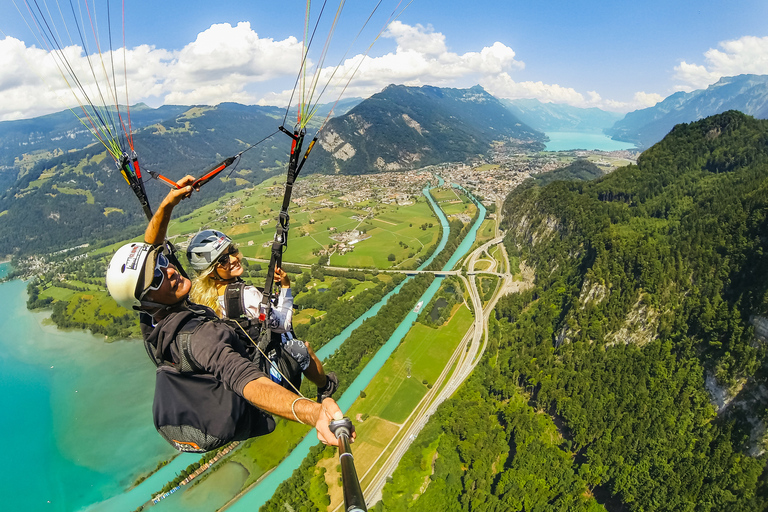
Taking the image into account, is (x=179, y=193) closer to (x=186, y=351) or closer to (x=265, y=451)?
(x=186, y=351)

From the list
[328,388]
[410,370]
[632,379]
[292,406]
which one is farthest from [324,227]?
[292,406]

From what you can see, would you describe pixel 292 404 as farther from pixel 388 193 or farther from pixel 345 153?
Answer: pixel 345 153

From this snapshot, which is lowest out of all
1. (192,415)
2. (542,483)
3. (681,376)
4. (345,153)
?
(542,483)

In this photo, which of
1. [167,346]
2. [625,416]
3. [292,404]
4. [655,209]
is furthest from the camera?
[655,209]

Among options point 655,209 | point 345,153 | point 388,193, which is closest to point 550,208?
point 655,209

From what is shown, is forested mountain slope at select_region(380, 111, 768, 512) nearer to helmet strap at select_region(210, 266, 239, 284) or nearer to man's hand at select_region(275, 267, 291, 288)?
man's hand at select_region(275, 267, 291, 288)

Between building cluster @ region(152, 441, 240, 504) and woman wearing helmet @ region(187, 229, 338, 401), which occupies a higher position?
A: woman wearing helmet @ region(187, 229, 338, 401)

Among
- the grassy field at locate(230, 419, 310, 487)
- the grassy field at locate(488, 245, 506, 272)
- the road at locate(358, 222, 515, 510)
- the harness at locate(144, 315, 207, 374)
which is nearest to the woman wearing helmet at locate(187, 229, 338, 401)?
the harness at locate(144, 315, 207, 374)
